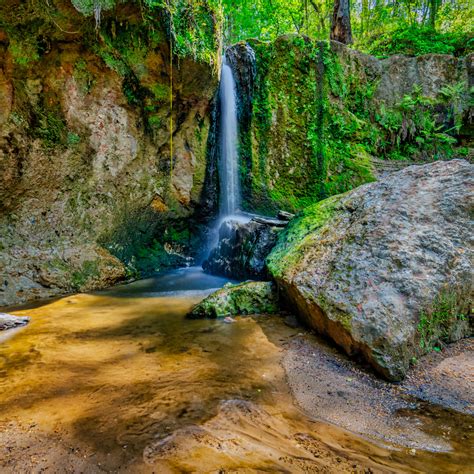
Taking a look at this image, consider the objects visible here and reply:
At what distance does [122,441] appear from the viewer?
72.9 inches

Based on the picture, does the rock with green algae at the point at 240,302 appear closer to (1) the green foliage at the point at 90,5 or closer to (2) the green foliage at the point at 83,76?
(2) the green foliage at the point at 83,76

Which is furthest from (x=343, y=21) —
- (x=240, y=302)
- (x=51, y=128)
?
(x=240, y=302)

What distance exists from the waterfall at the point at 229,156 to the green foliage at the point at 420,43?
597 centimetres

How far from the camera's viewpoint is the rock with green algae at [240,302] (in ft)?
13.7

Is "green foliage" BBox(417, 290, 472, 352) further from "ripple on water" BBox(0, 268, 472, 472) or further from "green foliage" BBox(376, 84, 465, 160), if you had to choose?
"green foliage" BBox(376, 84, 465, 160)

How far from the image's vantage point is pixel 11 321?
12.4 ft

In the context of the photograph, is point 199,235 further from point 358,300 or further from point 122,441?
point 122,441

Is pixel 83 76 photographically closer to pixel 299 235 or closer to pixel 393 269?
pixel 299 235

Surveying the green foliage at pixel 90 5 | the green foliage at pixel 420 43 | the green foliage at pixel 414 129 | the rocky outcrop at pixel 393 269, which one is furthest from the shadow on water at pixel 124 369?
the green foliage at pixel 420 43

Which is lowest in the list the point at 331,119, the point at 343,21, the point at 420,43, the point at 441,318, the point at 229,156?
the point at 441,318

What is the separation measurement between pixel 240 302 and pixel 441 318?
2177 millimetres

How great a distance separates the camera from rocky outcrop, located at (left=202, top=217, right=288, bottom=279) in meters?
5.89

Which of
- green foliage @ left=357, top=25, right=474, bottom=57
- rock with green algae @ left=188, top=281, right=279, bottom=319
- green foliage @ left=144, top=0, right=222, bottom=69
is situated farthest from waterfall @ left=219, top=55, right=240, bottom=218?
green foliage @ left=357, top=25, right=474, bottom=57

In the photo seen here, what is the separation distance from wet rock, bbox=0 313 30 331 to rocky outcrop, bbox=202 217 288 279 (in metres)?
3.33
